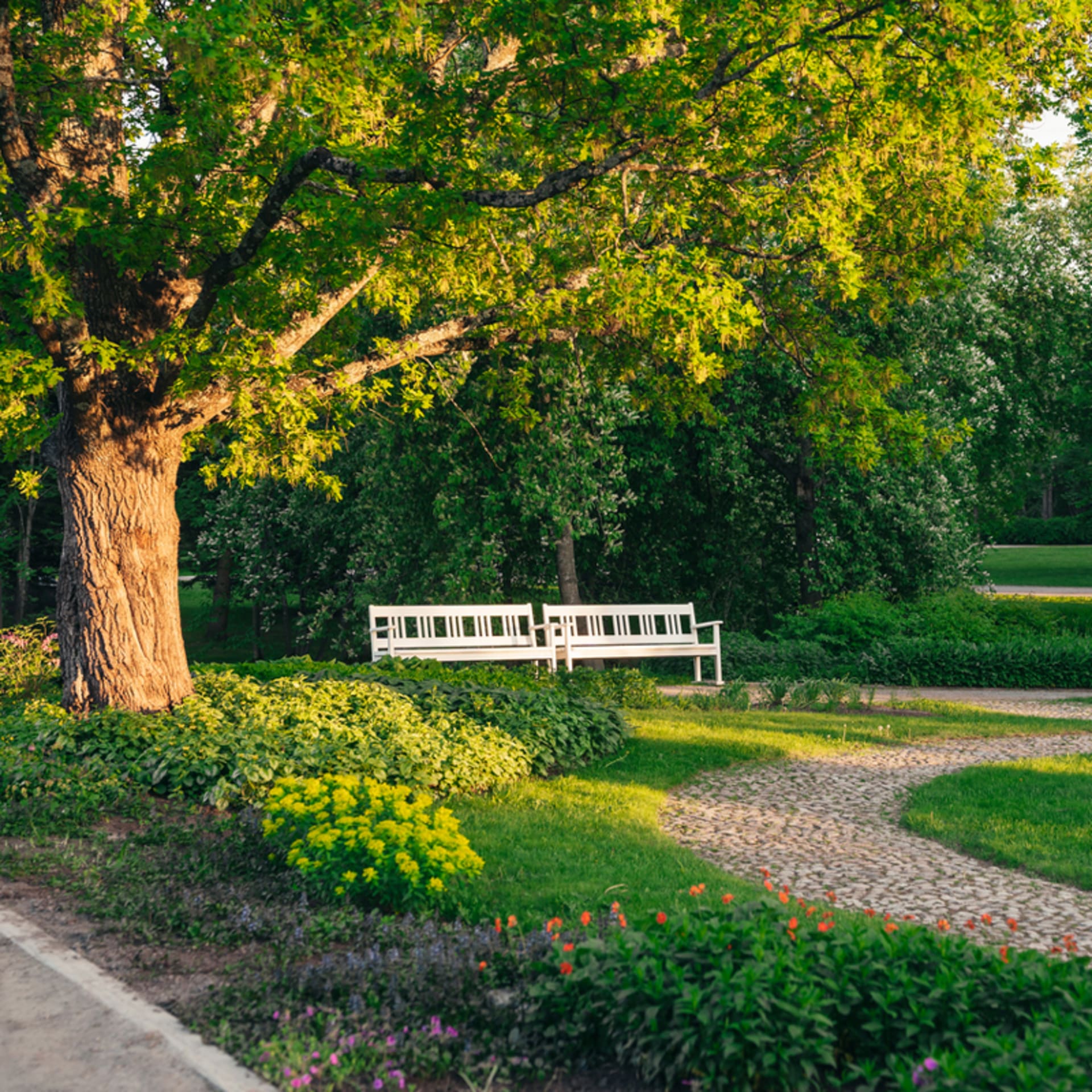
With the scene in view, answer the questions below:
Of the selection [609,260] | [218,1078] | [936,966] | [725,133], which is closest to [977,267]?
[725,133]

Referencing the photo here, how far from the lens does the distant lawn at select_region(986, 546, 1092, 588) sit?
3584 cm

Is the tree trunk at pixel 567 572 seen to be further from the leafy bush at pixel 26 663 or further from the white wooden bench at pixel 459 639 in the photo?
the leafy bush at pixel 26 663

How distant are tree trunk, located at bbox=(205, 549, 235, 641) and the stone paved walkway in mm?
14793

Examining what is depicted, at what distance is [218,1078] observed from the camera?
2.99m

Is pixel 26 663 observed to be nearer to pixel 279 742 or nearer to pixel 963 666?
pixel 279 742

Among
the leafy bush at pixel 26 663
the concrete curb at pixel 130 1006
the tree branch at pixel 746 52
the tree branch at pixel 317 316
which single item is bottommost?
the concrete curb at pixel 130 1006

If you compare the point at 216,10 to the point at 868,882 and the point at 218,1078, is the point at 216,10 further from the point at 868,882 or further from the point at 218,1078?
the point at 868,882

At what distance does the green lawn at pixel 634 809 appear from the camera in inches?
189

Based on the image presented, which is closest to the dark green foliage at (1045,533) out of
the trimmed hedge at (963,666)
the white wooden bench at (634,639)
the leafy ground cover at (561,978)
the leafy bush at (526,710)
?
the trimmed hedge at (963,666)

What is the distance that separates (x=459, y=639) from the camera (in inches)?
492

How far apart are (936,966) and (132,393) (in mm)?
6840

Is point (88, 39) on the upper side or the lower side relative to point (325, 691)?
upper

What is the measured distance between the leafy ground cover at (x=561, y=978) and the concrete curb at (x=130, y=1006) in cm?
6

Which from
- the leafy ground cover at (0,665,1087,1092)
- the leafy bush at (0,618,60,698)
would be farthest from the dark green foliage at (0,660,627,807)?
the leafy bush at (0,618,60,698)
